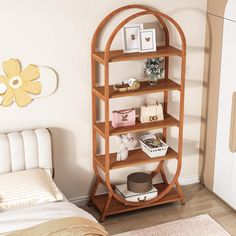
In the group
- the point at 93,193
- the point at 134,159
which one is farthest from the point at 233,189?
the point at 93,193

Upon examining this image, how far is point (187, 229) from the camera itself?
412cm

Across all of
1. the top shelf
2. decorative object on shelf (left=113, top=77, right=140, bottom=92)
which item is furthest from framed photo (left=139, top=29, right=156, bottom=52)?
decorative object on shelf (left=113, top=77, right=140, bottom=92)

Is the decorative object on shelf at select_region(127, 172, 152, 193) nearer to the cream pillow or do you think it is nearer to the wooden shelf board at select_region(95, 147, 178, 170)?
the wooden shelf board at select_region(95, 147, 178, 170)

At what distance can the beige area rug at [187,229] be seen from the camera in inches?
160

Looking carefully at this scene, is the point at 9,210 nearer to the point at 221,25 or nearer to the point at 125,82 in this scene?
the point at 125,82

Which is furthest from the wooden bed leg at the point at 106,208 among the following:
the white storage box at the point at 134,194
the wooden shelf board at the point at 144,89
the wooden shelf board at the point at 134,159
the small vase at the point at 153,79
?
the small vase at the point at 153,79

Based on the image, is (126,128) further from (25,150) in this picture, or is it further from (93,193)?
(25,150)

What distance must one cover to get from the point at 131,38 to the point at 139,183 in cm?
120

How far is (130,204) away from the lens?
428cm

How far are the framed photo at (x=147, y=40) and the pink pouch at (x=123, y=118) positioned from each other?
0.51 metres

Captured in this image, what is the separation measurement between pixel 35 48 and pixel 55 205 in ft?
3.96

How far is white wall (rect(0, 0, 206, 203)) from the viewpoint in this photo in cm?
385

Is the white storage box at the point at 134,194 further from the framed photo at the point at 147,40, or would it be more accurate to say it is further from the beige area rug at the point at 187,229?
the framed photo at the point at 147,40

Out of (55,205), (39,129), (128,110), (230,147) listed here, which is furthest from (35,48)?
(230,147)
